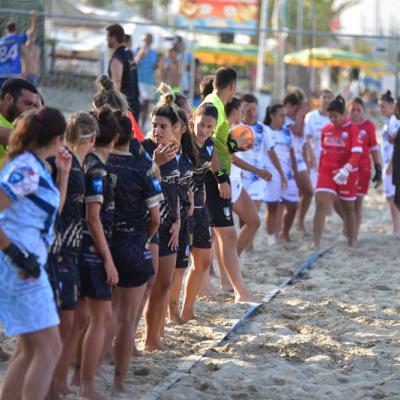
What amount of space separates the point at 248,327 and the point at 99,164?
9.56 ft

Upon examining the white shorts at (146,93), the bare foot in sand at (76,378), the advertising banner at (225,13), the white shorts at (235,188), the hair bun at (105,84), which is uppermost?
the advertising banner at (225,13)

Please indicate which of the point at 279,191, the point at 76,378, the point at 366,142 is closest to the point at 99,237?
the point at 76,378

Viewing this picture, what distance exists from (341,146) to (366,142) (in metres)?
0.69

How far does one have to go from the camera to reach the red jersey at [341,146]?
12.2 metres

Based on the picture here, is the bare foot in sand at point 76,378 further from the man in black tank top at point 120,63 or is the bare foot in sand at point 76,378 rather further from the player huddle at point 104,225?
the man in black tank top at point 120,63

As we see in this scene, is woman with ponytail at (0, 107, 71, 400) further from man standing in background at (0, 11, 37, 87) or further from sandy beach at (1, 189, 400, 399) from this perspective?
man standing in background at (0, 11, 37, 87)

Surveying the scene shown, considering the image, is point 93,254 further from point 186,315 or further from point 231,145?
point 231,145

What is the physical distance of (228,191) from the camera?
27.4ft

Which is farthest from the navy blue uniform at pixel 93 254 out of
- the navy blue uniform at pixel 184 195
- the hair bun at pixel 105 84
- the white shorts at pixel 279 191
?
the white shorts at pixel 279 191

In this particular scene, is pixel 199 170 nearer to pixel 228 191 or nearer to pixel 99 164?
pixel 228 191

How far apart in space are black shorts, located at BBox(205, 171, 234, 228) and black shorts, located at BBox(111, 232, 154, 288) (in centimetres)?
269

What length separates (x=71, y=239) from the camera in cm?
524

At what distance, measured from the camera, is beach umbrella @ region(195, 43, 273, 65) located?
3291cm

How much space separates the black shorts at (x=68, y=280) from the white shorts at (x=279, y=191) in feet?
23.6
